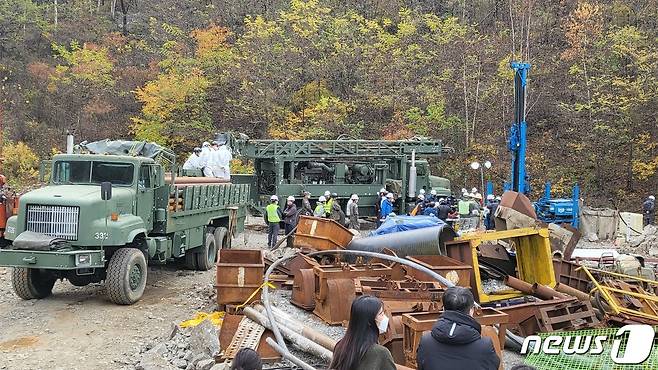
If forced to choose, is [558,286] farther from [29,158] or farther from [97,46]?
[97,46]

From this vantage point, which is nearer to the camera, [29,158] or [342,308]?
[342,308]

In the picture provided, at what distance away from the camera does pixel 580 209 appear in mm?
21500

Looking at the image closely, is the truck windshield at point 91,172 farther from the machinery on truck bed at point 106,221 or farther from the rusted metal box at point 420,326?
the rusted metal box at point 420,326

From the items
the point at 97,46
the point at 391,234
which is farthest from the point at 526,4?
the point at 391,234

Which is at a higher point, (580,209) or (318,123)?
(318,123)

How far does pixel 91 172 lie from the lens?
38.4 feet

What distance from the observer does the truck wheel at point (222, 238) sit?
1516 cm

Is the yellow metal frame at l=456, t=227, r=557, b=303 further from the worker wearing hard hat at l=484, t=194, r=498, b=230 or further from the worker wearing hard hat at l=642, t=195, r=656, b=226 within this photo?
the worker wearing hard hat at l=642, t=195, r=656, b=226

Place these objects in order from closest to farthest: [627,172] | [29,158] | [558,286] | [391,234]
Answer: [558,286]
[391,234]
[627,172]
[29,158]

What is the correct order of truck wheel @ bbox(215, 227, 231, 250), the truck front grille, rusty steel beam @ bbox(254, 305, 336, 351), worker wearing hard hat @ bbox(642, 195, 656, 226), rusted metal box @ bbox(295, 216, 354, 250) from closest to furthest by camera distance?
1. rusty steel beam @ bbox(254, 305, 336, 351)
2. the truck front grille
3. rusted metal box @ bbox(295, 216, 354, 250)
4. truck wheel @ bbox(215, 227, 231, 250)
5. worker wearing hard hat @ bbox(642, 195, 656, 226)

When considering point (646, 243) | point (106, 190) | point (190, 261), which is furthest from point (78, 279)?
point (646, 243)

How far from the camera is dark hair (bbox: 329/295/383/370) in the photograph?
3.25m

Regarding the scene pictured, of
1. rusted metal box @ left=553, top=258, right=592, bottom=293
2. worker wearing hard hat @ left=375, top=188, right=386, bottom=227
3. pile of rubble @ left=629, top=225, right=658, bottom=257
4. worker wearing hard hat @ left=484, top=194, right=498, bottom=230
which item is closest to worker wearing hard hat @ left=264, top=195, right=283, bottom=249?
worker wearing hard hat @ left=375, top=188, right=386, bottom=227

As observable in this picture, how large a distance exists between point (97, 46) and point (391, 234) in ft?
111
